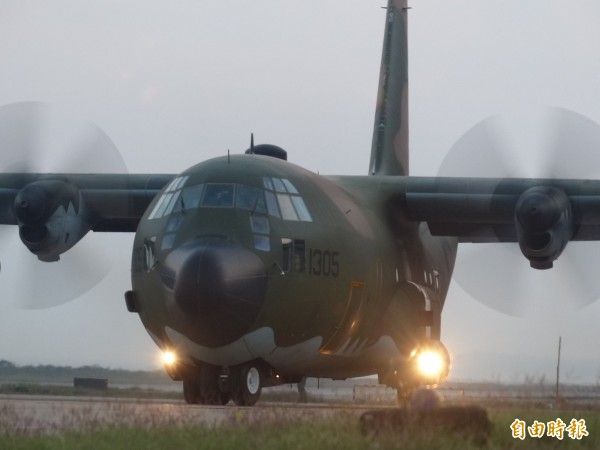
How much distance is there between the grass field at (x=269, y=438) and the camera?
12.5 metres

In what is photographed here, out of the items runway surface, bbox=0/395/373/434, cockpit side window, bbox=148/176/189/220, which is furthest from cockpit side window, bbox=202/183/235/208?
runway surface, bbox=0/395/373/434

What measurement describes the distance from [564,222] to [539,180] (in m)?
1.43

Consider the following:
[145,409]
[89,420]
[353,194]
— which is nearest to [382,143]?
[353,194]

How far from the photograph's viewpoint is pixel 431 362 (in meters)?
22.8

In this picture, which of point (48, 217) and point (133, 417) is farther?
point (48, 217)

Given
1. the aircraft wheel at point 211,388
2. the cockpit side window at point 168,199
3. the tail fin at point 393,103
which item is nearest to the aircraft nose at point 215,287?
the aircraft wheel at point 211,388

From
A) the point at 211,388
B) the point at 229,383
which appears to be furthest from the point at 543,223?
the point at 211,388

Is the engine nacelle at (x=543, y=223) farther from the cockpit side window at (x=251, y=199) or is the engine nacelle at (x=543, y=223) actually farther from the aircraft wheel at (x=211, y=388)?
the aircraft wheel at (x=211, y=388)

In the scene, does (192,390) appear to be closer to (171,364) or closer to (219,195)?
(171,364)

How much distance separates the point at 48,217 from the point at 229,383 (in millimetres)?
7098

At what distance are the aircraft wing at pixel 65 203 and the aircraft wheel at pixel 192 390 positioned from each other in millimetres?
5998

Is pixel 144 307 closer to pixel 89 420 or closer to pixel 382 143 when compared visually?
pixel 89 420

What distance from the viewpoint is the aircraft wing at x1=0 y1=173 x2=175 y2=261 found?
22.7 m

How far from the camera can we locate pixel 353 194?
71.9ft
